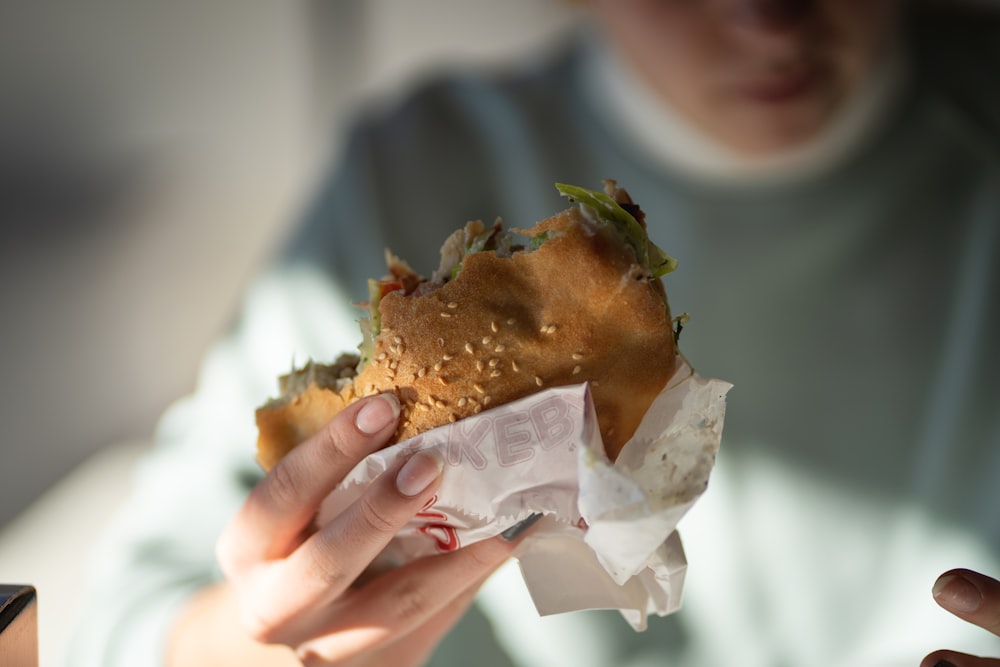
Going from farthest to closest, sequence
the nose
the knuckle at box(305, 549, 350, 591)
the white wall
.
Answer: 1. the white wall
2. the nose
3. the knuckle at box(305, 549, 350, 591)

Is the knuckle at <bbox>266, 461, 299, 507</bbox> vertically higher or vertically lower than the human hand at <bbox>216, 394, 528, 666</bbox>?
higher

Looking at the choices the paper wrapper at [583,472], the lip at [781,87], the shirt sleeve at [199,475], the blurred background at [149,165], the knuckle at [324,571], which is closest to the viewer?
the paper wrapper at [583,472]

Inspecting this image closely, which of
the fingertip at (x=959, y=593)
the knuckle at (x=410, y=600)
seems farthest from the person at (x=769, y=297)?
the fingertip at (x=959, y=593)

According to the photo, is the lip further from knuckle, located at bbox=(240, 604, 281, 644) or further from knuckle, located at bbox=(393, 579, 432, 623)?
knuckle, located at bbox=(240, 604, 281, 644)

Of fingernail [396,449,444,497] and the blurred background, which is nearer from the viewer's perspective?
fingernail [396,449,444,497]

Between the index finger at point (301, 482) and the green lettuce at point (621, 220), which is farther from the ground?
the green lettuce at point (621, 220)

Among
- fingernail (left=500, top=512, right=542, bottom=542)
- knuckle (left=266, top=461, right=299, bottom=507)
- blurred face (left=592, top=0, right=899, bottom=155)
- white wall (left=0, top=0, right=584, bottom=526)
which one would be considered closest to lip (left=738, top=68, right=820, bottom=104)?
blurred face (left=592, top=0, right=899, bottom=155)

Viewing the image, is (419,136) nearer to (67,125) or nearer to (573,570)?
(573,570)

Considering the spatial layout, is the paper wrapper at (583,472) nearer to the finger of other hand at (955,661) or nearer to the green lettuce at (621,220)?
the green lettuce at (621,220)
